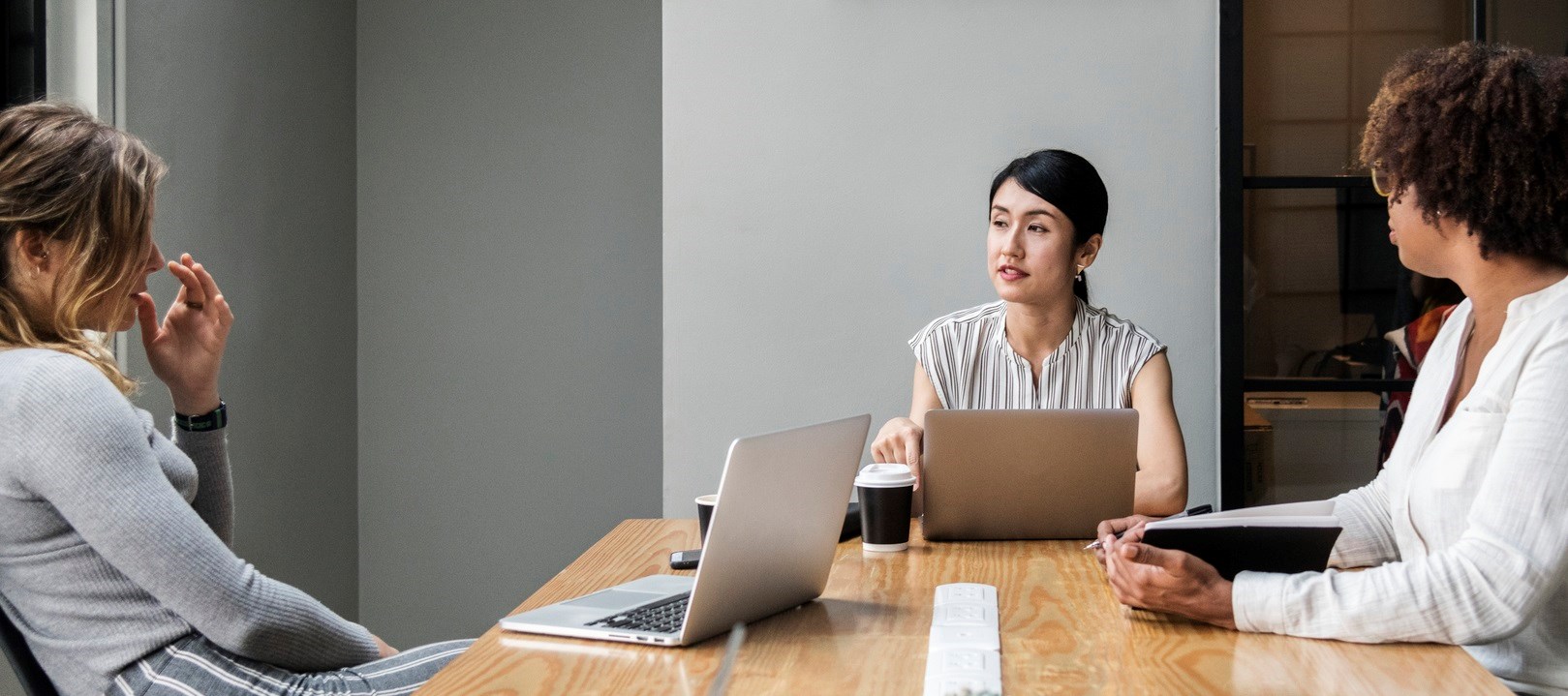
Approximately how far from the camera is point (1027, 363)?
93.0 inches

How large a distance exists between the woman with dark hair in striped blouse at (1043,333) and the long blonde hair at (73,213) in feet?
4.31

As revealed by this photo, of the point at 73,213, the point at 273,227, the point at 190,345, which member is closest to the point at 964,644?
the point at 73,213

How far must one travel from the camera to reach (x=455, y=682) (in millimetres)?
1050

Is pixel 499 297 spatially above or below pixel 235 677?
above

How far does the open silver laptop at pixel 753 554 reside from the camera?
1.12 m

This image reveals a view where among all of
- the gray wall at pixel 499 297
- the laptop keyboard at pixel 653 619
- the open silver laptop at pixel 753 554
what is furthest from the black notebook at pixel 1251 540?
the gray wall at pixel 499 297

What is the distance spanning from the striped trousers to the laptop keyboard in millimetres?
345

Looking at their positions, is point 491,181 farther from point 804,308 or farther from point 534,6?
point 804,308

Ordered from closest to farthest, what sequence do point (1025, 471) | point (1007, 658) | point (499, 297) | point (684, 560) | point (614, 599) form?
1. point (1007, 658)
2. point (614, 599)
3. point (684, 560)
4. point (1025, 471)
5. point (499, 297)

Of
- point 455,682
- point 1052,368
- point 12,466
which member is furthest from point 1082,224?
point 12,466

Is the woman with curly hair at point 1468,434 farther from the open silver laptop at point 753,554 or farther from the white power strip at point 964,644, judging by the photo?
the open silver laptop at point 753,554

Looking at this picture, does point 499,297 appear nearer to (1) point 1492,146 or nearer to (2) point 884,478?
(2) point 884,478

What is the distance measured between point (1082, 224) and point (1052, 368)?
0.28 meters

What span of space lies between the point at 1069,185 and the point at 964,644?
1370mm
